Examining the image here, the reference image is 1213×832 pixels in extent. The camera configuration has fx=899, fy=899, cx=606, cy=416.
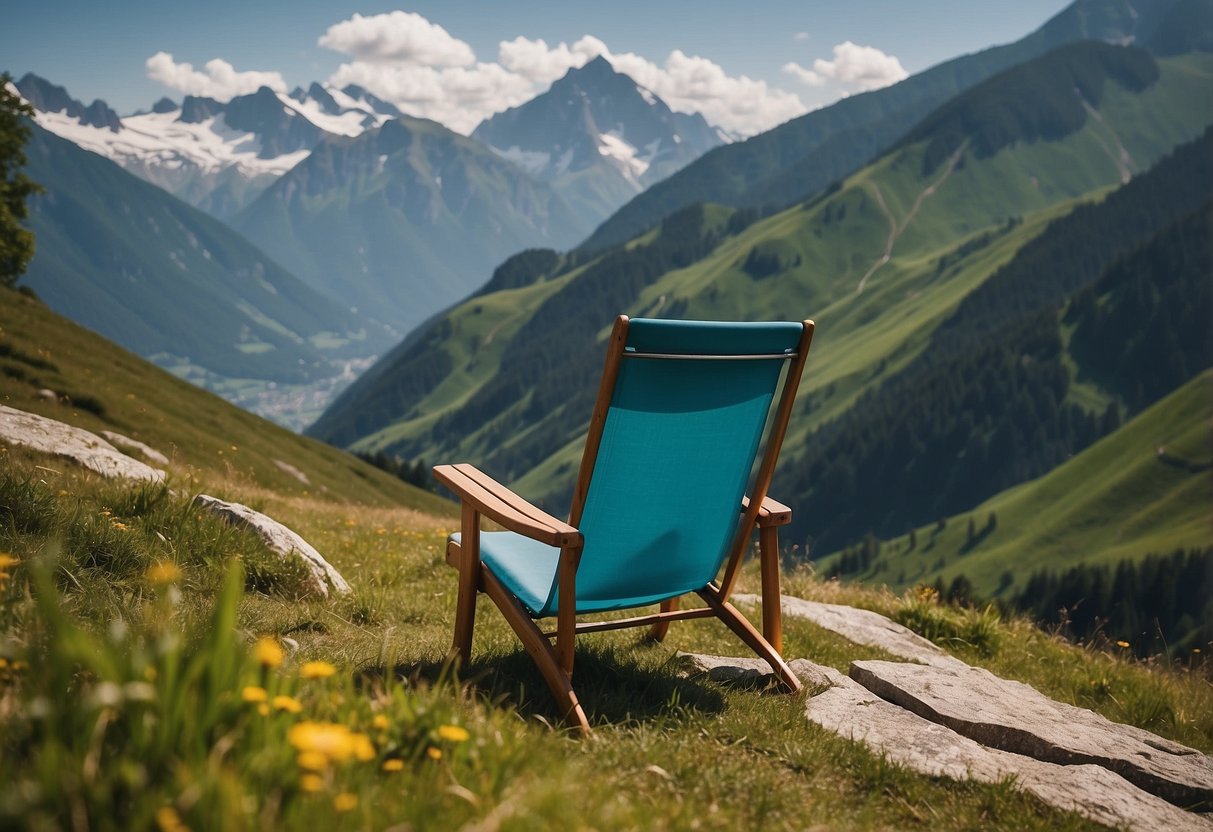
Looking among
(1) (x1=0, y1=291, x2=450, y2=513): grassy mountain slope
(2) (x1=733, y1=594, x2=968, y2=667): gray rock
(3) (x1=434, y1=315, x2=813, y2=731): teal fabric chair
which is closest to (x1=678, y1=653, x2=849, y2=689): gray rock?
(3) (x1=434, y1=315, x2=813, y2=731): teal fabric chair

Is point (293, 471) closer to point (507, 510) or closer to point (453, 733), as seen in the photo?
point (507, 510)

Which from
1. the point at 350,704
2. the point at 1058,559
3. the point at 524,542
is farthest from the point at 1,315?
the point at 1058,559

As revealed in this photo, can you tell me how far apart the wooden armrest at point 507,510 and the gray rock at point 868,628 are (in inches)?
165

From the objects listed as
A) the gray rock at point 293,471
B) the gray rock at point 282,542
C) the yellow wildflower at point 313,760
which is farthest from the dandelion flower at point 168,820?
the gray rock at point 293,471

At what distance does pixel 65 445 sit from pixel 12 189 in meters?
48.0

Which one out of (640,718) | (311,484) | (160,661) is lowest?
(311,484)

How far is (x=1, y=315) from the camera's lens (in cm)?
3475

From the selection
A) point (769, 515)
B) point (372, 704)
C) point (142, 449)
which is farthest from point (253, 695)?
point (142, 449)

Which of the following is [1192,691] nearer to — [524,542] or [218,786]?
[524,542]

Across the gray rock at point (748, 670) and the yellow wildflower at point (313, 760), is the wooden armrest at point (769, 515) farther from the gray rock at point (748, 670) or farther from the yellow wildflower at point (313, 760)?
the yellow wildflower at point (313, 760)

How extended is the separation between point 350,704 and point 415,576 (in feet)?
19.0

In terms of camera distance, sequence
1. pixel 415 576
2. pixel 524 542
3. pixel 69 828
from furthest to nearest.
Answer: pixel 415 576, pixel 524 542, pixel 69 828

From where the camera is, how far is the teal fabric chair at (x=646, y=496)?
496 cm

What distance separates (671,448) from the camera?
5270 millimetres
